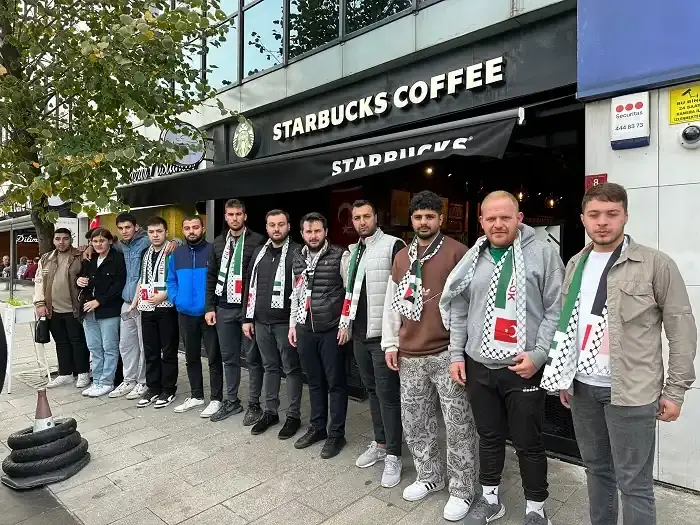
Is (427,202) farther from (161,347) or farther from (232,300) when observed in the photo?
(161,347)

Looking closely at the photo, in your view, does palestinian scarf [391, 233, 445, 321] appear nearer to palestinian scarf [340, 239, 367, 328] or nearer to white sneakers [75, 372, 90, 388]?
palestinian scarf [340, 239, 367, 328]

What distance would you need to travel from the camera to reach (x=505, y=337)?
2695mm

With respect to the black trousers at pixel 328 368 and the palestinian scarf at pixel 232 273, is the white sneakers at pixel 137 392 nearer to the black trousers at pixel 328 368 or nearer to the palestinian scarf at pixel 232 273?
the palestinian scarf at pixel 232 273

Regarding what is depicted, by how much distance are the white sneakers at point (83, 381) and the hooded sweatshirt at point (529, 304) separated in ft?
16.6

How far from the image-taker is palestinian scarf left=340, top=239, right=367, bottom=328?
3.65 m

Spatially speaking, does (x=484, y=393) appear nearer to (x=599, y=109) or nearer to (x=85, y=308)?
(x=599, y=109)

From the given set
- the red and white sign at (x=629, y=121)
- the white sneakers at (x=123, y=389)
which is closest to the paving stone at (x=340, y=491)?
the red and white sign at (x=629, y=121)

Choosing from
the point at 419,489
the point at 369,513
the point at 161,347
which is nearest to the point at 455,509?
the point at 419,489

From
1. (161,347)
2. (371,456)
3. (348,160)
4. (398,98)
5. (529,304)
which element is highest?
(398,98)

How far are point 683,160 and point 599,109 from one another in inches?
27.4

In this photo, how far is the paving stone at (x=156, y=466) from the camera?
3592mm

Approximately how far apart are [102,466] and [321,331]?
2075 millimetres

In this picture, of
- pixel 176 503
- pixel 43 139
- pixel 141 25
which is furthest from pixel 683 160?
pixel 43 139

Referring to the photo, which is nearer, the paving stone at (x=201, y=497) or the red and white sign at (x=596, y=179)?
the paving stone at (x=201, y=497)
